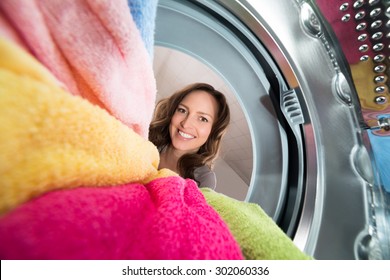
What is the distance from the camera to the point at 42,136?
145 mm

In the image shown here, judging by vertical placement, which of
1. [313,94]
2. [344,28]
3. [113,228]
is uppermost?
[344,28]

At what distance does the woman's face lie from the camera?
103 cm

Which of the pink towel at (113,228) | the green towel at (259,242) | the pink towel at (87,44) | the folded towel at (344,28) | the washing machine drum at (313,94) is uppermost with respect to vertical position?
the folded towel at (344,28)

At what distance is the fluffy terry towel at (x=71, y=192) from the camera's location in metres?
0.13

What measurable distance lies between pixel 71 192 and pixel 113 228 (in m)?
0.04

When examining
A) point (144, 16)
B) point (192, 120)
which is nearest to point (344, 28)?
point (144, 16)

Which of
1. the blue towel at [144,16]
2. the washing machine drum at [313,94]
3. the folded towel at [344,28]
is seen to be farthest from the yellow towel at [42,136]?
the folded towel at [344,28]

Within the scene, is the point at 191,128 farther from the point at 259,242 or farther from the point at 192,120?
the point at 259,242

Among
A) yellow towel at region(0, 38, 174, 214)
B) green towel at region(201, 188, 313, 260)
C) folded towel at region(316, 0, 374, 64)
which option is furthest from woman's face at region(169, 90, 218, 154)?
yellow towel at region(0, 38, 174, 214)

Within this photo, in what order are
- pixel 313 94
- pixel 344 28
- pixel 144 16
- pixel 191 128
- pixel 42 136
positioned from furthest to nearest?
pixel 191 128, pixel 313 94, pixel 344 28, pixel 144 16, pixel 42 136

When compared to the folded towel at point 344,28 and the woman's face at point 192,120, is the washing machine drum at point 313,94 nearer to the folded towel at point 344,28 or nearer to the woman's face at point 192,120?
the folded towel at point 344,28

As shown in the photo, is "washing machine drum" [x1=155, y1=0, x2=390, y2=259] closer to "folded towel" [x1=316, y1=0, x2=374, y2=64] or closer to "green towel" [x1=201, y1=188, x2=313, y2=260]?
"folded towel" [x1=316, y1=0, x2=374, y2=64]

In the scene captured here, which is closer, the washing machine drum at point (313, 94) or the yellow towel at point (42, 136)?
the yellow towel at point (42, 136)
